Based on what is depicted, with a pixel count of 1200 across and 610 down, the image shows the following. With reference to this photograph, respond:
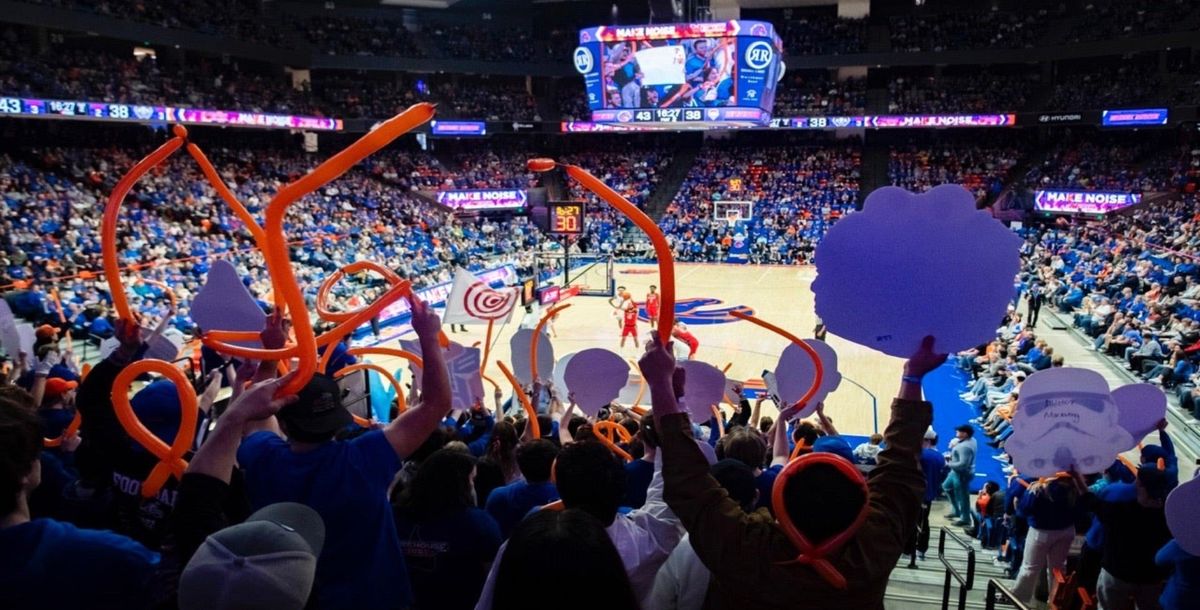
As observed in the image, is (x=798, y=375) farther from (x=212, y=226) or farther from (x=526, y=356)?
(x=212, y=226)

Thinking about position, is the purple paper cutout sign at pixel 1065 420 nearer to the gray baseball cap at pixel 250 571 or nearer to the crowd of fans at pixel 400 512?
the crowd of fans at pixel 400 512

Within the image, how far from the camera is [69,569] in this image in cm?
208

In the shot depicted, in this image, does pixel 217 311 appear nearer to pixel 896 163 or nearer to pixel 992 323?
pixel 992 323

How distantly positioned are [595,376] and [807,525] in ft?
11.4

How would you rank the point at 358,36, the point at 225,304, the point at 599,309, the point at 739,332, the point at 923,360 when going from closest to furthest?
the point at 923,360
the point at 225,304
the point at 739,332
the point at 599,309
the point at 358,36

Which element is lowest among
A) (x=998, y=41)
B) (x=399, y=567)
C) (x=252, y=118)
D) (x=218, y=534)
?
(x=399, y=567)

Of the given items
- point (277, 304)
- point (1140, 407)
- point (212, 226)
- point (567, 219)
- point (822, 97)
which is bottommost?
point (212, 226)

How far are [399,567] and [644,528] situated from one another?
0.78 meters

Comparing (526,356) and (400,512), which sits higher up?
(400,512)

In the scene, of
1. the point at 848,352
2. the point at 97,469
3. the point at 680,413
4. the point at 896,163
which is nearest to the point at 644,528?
the point at 680,413

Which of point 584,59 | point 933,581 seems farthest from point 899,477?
point 584,59

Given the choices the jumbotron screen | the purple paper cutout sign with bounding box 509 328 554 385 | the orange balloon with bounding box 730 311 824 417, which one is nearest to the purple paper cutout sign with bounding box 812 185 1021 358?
the orange balloon with bounding box 730 311 824 417

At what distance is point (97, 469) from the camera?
3.37 meters

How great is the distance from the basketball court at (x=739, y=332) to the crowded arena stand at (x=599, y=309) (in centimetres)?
17
